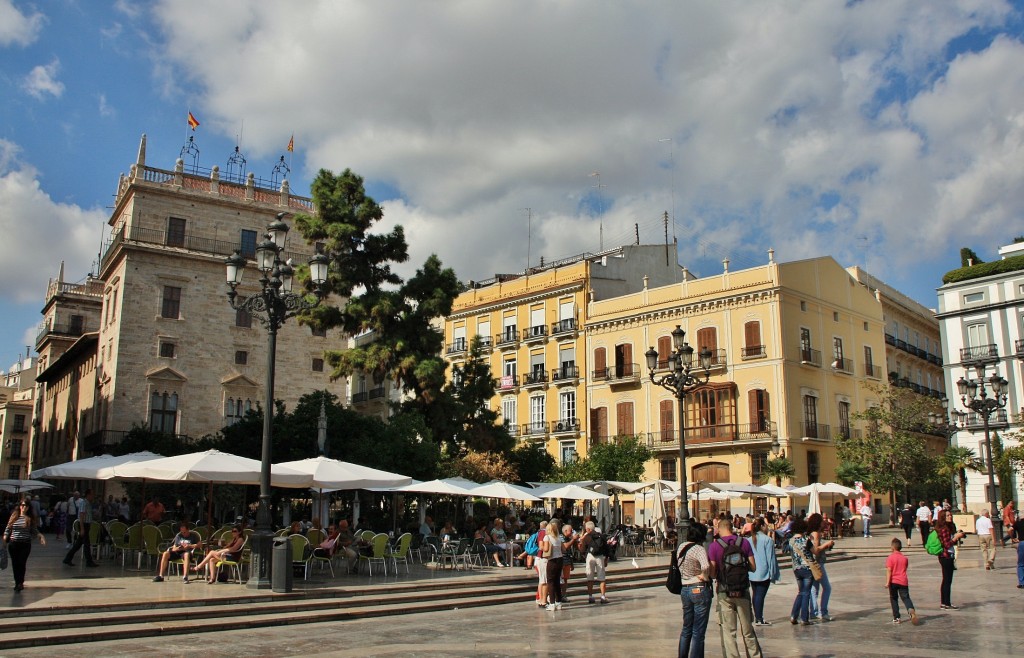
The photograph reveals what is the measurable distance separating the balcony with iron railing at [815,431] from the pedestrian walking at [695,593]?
104 feet

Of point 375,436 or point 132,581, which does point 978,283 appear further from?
point 132,581

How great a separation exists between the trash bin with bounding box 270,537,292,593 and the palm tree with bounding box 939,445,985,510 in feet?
97.4

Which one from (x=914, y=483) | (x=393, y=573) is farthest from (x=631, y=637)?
(x=914, y=483)

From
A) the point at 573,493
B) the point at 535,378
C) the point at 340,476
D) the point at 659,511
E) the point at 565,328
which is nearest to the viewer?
the point at 340,476

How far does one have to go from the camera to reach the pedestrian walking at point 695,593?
8258 mm

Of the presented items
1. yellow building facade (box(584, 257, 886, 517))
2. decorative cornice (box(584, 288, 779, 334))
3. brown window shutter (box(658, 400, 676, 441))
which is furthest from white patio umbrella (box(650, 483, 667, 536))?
decorative cornice (box(584, 288, 779, 334))

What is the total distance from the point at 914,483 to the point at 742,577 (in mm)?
31574

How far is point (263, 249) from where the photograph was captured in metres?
14.4

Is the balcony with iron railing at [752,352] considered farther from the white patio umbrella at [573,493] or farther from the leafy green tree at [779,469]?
the white patio umbrella at [573,493]

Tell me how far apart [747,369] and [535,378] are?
1224cm

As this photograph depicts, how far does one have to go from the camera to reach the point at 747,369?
38938 millimetres

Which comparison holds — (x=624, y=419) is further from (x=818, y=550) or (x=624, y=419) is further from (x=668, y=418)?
(x=818, y=550)

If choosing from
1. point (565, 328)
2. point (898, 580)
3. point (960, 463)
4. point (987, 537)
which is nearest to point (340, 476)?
point (898, 580)

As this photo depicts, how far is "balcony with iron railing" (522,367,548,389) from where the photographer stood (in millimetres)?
46312
